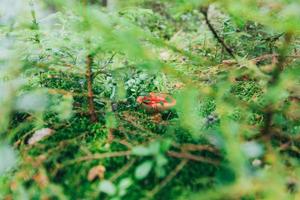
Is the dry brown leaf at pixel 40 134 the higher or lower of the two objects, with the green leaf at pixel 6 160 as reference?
higher

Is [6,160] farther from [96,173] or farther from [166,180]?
[166,180]

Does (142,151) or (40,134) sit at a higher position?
(142,151)

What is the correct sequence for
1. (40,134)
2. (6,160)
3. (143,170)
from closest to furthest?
(143,170)
(6,160)
(40,134)

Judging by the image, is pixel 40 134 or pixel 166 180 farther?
pixel 40 134

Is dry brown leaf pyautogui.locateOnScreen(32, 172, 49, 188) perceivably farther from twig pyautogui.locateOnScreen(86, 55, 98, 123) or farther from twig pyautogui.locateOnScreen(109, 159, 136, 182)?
twig pyautogui.locateOnScreen(86, 55, 98, 123)

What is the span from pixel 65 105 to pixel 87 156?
234 mm

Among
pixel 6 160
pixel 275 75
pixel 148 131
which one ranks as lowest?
pixel 6 160

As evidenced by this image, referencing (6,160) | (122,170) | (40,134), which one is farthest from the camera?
(40,134)

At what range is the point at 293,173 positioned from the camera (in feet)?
4.73

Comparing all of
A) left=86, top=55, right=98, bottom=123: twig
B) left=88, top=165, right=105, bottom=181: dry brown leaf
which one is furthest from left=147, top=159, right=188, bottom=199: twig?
left=86, top=55, right=98, bottom=123: twig

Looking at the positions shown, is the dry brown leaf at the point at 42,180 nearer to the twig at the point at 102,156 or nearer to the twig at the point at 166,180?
the twig at the point at 102,156

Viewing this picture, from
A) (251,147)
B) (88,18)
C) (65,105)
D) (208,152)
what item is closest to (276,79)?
(251,147)

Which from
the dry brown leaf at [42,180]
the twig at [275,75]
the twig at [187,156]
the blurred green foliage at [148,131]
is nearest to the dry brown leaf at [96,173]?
the blurred green foliage at [148,131]

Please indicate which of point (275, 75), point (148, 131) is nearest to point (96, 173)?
point (148, 131)
